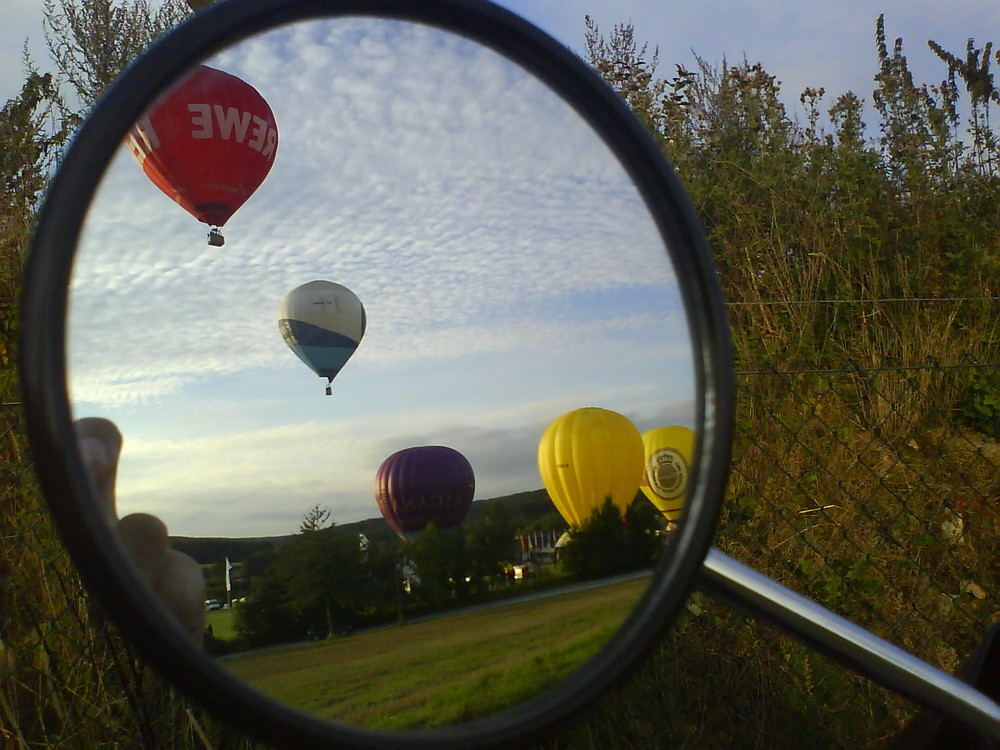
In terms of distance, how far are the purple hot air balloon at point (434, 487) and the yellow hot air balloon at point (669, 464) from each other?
0.13 m

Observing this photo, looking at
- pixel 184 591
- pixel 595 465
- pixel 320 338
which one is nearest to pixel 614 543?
pixel 595 465

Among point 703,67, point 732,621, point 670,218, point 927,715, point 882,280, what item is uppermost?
point 703,67

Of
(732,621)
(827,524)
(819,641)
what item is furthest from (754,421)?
(819,641)

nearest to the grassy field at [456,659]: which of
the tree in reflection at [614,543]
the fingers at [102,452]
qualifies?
the tree in reflection at [614,543]

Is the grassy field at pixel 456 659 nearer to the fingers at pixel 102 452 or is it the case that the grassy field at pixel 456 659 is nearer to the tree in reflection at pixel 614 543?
the tree in reflection at pixel 614 543

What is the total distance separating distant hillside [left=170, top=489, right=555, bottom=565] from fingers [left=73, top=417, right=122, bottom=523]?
0.36ft

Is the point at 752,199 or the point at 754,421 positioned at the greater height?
the point at 752,199

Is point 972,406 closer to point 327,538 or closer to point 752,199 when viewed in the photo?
point 752,199

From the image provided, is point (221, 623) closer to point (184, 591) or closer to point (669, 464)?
point (184, 591)

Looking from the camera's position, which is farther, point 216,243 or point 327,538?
point 216,243

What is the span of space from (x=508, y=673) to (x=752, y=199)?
5.13m

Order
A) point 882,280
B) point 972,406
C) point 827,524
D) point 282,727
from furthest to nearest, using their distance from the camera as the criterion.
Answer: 1. point 882,280
2. point 972,406
3. point 827,524
4. point 282,727

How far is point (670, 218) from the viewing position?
590 millimetres

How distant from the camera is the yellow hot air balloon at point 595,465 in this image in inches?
24.0
